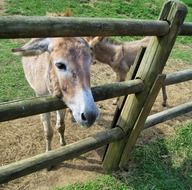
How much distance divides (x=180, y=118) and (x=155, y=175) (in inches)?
67.7

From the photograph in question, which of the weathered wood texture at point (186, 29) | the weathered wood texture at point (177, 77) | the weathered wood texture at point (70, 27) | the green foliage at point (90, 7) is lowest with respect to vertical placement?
the green foliage at point (90, 7)

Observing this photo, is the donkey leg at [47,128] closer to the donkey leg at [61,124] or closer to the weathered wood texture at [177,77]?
the donkey leg at [61,124]

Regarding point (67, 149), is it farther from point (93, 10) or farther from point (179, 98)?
point (93, 10)

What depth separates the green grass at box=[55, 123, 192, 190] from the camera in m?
3.99

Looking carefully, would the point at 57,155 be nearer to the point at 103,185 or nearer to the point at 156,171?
the point at 103,185

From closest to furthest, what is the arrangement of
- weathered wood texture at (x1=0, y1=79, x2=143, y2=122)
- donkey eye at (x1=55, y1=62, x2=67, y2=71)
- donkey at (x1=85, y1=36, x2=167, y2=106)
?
weathered wood texture at (x1=0, y1=79, x2=143, y2=122) < donkey eye at (x1=55, y1=62, x2=67, y2=71) < donkey at (x1=85, y1=36, x2=167, y2=106)

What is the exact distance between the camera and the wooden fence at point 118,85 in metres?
2.60

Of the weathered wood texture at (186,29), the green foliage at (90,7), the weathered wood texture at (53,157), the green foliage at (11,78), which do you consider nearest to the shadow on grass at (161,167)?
the weathered wood texture at (53,157)

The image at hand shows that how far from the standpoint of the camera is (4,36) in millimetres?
2385

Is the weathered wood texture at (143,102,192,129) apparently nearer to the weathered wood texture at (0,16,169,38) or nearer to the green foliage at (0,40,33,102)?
the weathered wood texture at (0,16,169,38)

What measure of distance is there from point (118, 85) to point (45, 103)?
30.5 inches

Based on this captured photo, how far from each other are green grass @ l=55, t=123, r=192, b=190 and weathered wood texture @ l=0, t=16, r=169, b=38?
5.44ft

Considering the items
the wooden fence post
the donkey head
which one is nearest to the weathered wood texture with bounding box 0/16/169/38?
the wooden fence post

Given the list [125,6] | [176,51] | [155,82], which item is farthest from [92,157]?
[125,6]
